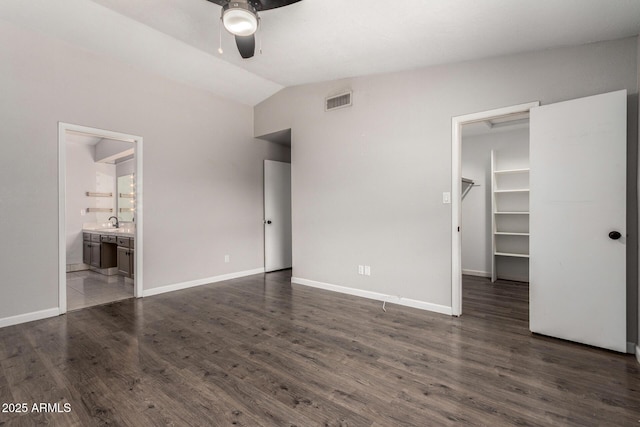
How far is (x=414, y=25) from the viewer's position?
2564mm

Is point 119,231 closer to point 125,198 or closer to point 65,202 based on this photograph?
point 65,202

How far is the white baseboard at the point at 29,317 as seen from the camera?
120 inches

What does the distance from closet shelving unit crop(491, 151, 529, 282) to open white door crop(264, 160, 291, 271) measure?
Answer: 3604 mm

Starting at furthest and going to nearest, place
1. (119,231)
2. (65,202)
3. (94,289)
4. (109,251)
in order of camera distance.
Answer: (109,251), (119,231), (94,289), (65,202)

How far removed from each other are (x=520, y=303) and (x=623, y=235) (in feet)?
5.39

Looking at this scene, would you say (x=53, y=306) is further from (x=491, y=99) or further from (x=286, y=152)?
(x=491, y=99)

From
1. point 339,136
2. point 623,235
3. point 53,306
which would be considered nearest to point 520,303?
point 623,235

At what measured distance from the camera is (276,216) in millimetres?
5809

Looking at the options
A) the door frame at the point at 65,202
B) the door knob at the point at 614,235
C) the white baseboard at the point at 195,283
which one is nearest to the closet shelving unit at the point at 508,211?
the door knob at the point at 614,235

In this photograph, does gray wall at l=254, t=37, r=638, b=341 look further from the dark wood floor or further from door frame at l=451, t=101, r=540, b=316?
the dark wood floor

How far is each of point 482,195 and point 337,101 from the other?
→ 3.04 m

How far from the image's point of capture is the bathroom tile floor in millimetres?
3893

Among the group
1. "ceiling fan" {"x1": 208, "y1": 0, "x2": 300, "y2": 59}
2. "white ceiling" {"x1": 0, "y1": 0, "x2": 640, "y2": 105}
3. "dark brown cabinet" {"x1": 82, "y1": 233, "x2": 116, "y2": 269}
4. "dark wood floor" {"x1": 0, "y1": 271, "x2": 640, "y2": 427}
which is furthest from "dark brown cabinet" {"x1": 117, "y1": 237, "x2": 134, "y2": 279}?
"ceiling fan" {"x1": 208, "y1": 0, "x2": 300, "y2": 59}

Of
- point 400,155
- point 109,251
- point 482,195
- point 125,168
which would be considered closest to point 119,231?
point 109,251
